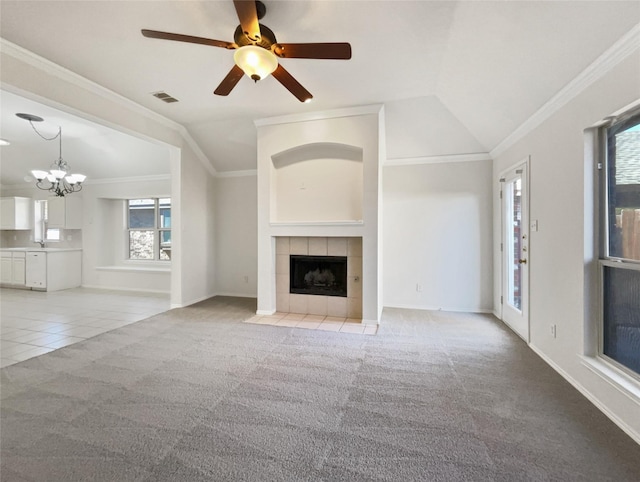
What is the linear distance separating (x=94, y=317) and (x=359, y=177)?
4425mm

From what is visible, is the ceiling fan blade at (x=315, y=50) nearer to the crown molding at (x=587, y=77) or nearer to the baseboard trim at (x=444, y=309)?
the crown molding at (x=587, y=77)

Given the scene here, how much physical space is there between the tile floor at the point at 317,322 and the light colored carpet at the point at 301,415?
45 centimetres

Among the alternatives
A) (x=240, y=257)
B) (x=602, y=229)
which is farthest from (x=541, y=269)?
(x=240, y=257)

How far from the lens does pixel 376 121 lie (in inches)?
149

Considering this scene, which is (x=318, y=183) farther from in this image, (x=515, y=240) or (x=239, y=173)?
(x=515, y=240)

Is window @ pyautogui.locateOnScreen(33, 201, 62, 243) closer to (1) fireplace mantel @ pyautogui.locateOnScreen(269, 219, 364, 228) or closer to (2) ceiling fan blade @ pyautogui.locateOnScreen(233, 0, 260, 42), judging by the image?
(1) fireplace mantel @ pyautogui.locateOnScreen(269, 219, 364, 228)

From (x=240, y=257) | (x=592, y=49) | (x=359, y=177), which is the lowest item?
(x=240, y=257)

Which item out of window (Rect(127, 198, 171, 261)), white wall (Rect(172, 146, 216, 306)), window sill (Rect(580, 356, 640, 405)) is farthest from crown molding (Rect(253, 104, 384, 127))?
window (Rect(127, 198, 171, 261))

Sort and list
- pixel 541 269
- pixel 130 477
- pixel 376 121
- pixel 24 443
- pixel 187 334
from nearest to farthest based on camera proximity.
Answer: pixel 130 477 → pixel 24 443 → pixel 541 269 → pixel 187 334 → pixel 376 121

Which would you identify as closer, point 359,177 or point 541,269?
point 541,269

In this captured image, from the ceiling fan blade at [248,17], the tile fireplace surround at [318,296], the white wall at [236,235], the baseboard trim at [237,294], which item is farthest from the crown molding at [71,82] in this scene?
the baseboard trim at [237,294]

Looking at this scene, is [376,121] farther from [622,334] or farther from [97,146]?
[97,146]

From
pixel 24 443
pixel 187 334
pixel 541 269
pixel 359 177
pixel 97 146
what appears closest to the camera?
pixel 24 443

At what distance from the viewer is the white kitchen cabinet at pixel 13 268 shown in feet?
20.7
